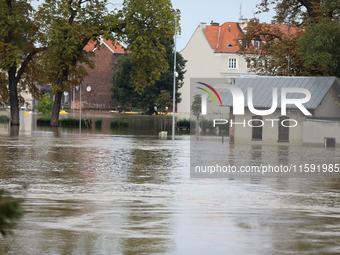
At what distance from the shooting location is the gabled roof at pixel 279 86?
1410 inches

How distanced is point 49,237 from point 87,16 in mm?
41376

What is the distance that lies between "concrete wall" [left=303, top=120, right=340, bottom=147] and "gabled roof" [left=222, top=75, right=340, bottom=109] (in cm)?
186

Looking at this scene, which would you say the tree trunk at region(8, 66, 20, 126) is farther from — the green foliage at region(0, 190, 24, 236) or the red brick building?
the green foliage at region(0, 190, 24, 236)

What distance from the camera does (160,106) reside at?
229ft

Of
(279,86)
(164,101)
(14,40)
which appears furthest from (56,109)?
(164,101)

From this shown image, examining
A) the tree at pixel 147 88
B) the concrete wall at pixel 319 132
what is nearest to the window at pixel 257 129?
the concrete wall at pixel 319 132

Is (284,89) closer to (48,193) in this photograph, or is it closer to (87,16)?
(87,16)

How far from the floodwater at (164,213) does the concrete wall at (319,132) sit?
55.7 feet

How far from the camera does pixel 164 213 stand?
32.2 feet

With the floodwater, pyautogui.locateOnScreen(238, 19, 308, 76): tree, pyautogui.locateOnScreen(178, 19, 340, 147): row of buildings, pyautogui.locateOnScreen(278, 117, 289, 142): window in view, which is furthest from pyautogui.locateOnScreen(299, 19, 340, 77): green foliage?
the floodwater

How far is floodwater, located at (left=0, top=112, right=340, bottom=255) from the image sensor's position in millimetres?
7258

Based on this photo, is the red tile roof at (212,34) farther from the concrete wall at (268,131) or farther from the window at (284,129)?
the window at (284,129)

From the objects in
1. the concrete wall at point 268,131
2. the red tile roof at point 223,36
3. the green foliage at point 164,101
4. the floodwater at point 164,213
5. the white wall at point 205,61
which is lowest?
the floodwater at point 164,213

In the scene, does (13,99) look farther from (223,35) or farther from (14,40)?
(223,35)
